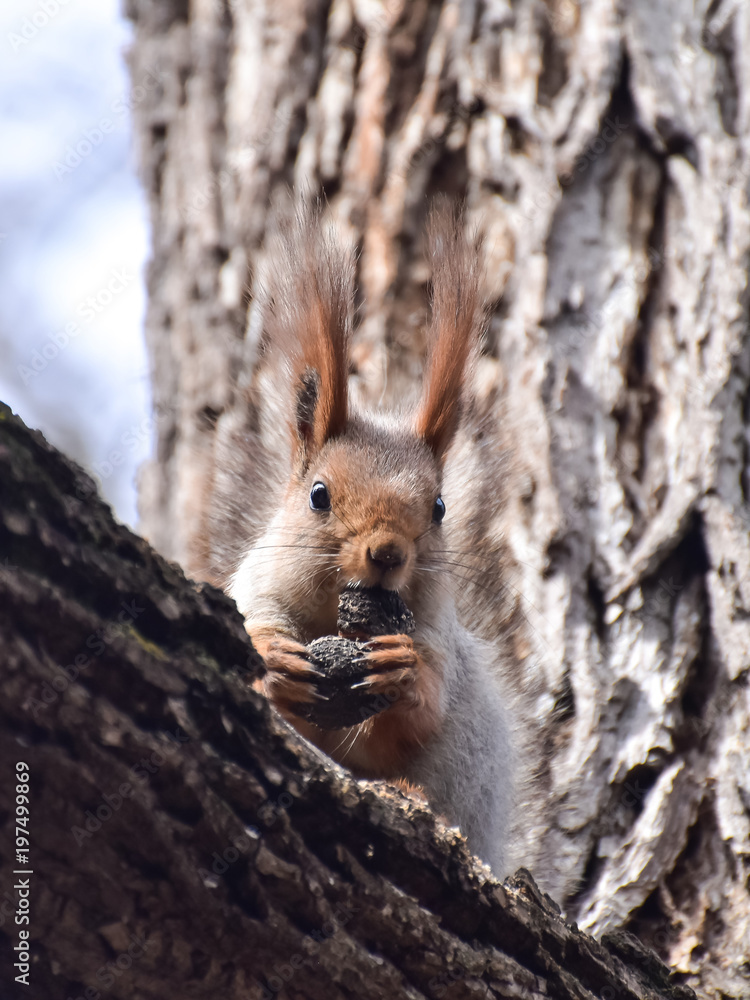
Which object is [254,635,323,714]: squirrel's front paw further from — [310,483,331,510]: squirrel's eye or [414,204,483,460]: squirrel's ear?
[414,204,483,460]: squirrel's ear

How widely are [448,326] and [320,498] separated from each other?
0.57m

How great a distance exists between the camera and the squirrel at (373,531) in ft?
6.68

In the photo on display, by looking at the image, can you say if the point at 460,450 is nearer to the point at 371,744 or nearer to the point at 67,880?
the point at 371,744

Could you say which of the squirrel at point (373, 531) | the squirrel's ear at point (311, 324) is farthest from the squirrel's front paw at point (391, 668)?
the squirrel's ear at point (311, 324)

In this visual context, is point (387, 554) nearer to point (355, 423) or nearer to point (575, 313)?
point (355, 423)

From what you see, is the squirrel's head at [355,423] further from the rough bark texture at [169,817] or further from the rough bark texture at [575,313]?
the rough bark texture at [169,817]

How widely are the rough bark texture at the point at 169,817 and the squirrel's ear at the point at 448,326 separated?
1.28 metres

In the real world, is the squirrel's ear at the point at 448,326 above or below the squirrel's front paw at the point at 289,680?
above

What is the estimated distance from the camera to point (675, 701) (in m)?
2.40

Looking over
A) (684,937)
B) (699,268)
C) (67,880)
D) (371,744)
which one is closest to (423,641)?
(371,744)

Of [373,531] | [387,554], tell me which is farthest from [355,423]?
[387,554]

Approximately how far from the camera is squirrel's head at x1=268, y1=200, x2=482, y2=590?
2.11m

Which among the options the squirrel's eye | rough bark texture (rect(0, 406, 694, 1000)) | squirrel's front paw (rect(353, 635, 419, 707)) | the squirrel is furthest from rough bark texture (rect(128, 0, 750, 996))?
rough bark texture (rect(0, 406, 694, 1000))

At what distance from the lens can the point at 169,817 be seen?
1169 millimetres
